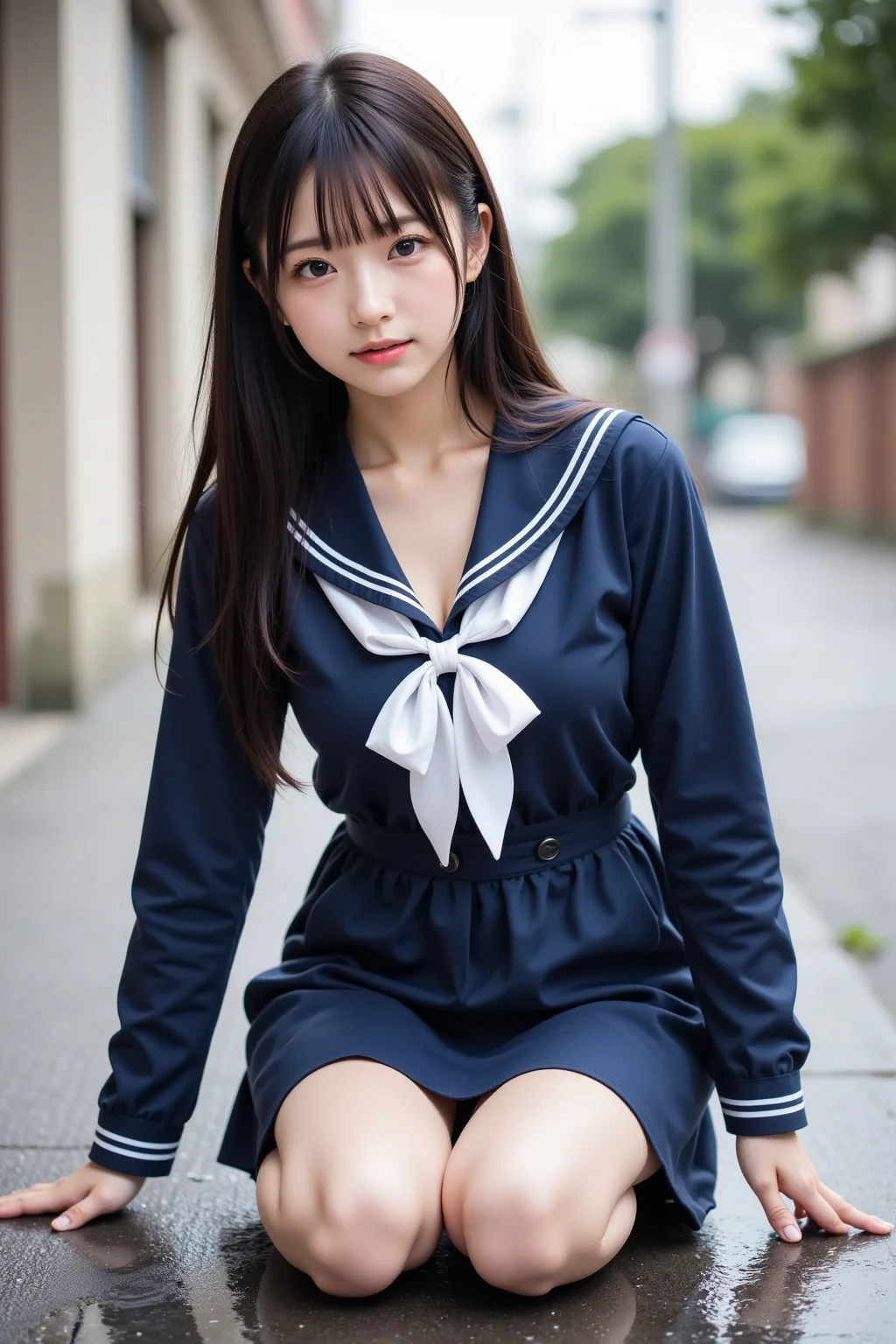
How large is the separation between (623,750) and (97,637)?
565 centimetres

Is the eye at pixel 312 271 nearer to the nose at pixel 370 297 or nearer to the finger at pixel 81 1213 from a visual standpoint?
the nose at pixel 370 297

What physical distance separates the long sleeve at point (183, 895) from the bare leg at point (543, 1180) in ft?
1.43

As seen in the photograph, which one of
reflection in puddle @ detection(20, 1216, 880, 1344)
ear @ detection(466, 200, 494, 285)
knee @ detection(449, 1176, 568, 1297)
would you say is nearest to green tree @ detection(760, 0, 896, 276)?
ear @ detection(466, 200, 494, 285)

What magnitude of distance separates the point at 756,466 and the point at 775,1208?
30.8 m

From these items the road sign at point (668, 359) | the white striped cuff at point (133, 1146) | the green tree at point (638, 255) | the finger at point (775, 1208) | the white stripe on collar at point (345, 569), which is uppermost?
the green tree at point (638, 255)

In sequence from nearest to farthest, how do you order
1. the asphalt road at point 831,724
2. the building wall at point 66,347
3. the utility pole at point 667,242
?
1. the asphalt road at point 831,724
2. the building wall at point 66,347
3. the utility pole at point 667,242

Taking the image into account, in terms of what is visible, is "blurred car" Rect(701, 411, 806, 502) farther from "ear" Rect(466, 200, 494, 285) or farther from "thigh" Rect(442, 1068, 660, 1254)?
"thigh" Rect(442, 1068, 660, 1254)

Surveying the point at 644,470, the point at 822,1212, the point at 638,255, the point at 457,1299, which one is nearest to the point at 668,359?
the point at 644,470

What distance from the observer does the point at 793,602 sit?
41.0 ft

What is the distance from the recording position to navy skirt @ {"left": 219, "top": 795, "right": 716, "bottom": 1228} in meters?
2.17

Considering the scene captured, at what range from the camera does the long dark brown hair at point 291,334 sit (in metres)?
2.09

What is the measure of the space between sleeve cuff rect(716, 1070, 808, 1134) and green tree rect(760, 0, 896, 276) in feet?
44.8

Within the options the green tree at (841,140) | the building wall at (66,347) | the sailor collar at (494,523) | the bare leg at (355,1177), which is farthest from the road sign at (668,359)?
the bare leg at (355,1177)

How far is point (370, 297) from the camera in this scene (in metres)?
2.10
